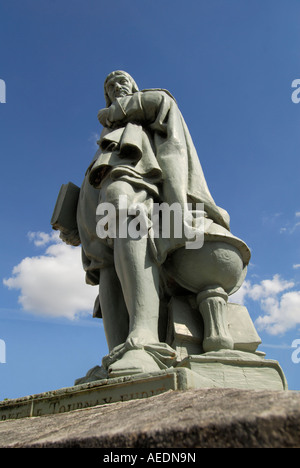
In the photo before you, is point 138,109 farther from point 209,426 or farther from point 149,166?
point 209,426

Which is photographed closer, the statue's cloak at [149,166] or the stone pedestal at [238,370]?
the stone pedestal at [238,370]

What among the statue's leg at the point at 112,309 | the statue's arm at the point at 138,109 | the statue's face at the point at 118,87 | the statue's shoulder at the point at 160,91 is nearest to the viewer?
the statue's leg at the point at 112,309

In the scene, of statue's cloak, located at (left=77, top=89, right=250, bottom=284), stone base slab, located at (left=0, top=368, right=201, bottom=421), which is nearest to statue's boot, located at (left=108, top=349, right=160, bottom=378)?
stone base slab, located at (left=0, top=368, right=201, bottom=421)

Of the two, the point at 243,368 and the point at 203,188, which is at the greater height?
the point at 203,188

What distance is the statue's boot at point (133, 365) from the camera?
2.47m

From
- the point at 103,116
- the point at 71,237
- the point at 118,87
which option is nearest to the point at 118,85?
the point at 118,87

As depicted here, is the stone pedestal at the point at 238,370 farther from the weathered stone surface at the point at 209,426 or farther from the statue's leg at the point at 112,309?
the weathered stone surface at the point at 209,426

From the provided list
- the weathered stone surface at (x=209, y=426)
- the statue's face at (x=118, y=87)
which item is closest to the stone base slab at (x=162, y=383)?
the weathered stone surface at (x=209, y=426)

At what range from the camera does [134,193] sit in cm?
350

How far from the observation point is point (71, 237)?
4.53m

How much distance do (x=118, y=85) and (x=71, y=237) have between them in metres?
1.88
